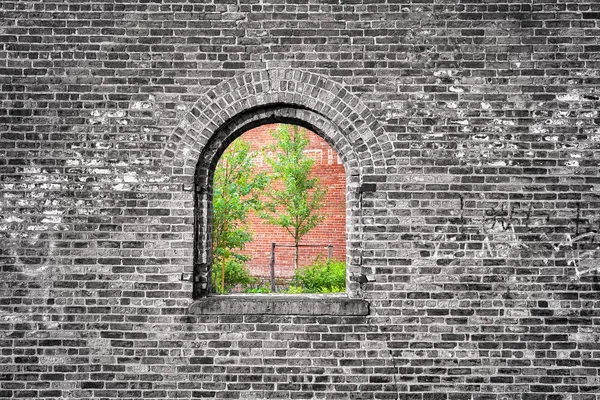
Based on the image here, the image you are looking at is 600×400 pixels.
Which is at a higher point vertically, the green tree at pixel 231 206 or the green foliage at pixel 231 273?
the green tree at pixel 231 206

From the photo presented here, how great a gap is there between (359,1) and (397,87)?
37.7 inches

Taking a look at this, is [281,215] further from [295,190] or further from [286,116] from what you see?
[286,116]

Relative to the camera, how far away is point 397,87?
3.69 metres

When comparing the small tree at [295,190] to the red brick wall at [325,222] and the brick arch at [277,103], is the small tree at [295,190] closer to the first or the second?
the red brick wall at [325,222]

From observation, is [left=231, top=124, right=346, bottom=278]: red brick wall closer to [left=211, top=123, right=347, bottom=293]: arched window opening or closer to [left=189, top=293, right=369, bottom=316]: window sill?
[left=211, top=123, right=347, bottom=293]: arched window opening

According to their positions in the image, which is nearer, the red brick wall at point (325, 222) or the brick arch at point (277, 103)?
the brick arch at point (277, 103)

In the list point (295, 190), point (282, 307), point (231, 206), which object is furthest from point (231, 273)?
point (282, 307)

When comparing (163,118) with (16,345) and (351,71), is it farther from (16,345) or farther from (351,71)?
(16,345)

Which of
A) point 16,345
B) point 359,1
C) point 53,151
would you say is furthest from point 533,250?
point 16,345

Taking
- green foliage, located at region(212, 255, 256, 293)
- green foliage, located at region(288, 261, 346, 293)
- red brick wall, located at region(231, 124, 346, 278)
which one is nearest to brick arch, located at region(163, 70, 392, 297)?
green foliage, located at region(288, 261, 346, 293)

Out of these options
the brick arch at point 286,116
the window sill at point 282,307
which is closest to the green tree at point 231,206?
the brick arch at point 286,116

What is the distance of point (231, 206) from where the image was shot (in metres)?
8.63

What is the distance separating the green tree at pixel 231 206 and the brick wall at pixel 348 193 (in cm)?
487

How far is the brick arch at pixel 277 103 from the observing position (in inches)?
144
